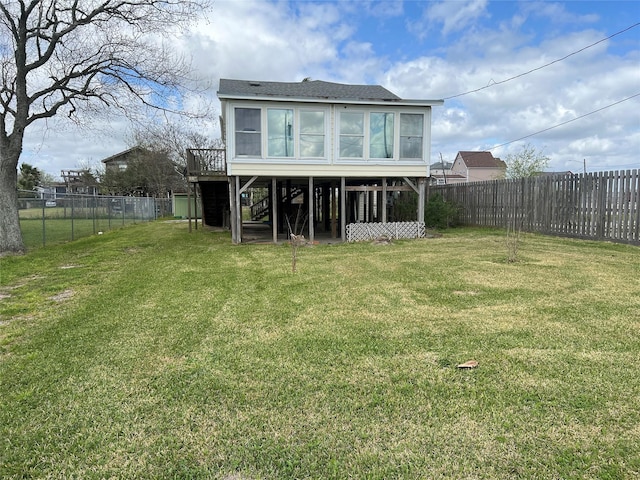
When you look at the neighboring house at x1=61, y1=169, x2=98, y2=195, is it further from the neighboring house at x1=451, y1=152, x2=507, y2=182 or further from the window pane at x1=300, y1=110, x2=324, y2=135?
the neighboring house at x1=451, y1=152, x2=507, y2=182

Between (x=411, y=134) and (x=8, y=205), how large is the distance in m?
11.4

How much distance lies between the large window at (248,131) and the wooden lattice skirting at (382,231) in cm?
370

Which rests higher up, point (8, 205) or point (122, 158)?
point (122, 158)

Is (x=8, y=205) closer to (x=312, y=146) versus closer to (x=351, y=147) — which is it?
(x=312, y=146)

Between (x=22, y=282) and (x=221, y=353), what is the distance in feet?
18.5

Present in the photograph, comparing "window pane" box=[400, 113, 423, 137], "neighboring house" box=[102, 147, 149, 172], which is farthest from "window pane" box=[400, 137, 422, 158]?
"neighboring house" box=[102, 147, 149, 172]

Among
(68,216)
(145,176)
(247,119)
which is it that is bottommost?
(68,216)

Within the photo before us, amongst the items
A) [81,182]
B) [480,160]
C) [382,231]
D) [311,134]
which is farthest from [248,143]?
[480,160]

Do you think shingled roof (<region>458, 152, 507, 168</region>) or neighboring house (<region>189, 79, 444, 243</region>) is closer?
neighboring house (<region>189, 79, 444, 243</region>)

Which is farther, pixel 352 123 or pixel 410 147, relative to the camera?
pixel 410 147

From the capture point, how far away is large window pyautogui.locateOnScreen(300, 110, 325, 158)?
460 inches

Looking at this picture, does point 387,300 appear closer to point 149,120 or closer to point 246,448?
point 246,448

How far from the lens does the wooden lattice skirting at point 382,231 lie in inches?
474

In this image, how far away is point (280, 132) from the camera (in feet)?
37.9
